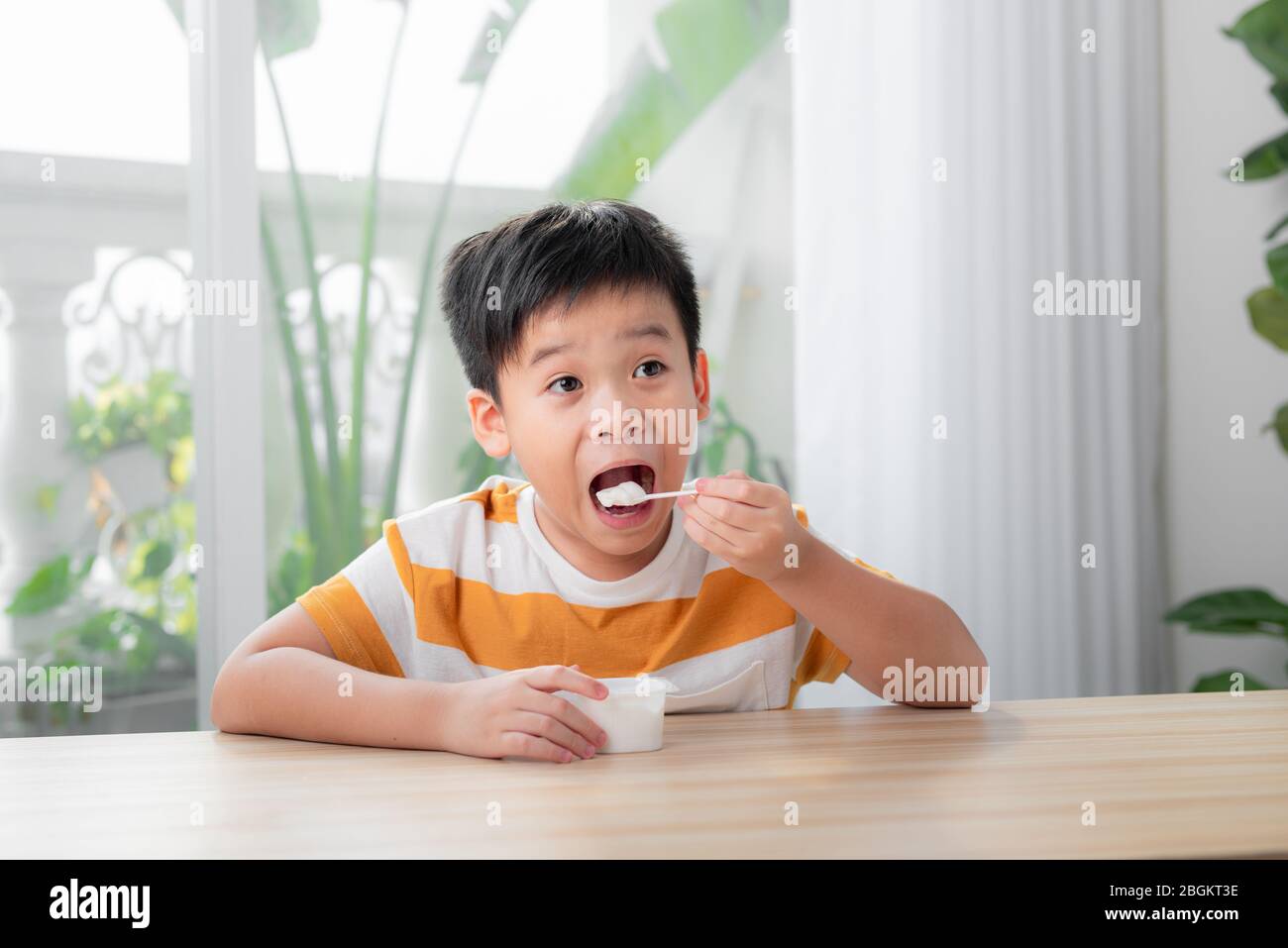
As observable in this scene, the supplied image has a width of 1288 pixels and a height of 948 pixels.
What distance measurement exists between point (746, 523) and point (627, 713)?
0.24m

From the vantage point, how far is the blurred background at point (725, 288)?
86.9 inches

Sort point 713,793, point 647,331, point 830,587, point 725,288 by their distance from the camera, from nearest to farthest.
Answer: point 713,793 < point 830,587 < point 647,331 < point 725,288

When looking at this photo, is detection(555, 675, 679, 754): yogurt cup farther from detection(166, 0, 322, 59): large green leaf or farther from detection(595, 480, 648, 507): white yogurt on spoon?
detection(166, 0, 322, 59): large green leaf

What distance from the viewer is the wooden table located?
60 cm

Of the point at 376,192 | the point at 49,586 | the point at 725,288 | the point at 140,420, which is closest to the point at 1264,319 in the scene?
the point at 725,288

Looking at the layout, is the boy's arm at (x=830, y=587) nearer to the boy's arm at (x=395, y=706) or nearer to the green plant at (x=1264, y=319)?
the boy's arm at (x=395, y=706)

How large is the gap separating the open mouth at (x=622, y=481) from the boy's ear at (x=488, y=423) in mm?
152

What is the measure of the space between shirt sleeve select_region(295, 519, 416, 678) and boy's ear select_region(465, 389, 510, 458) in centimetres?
15

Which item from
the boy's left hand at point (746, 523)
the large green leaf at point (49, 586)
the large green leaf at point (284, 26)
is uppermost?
the large green leaf at point (284, 26)

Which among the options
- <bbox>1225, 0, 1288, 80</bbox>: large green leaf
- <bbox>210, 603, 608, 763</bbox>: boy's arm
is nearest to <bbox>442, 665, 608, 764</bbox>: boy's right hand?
<bbox>210, 603, 608, 763</bbox>: boy's arm

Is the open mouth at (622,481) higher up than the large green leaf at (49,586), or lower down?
higher up

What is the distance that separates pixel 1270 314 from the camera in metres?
2.18
